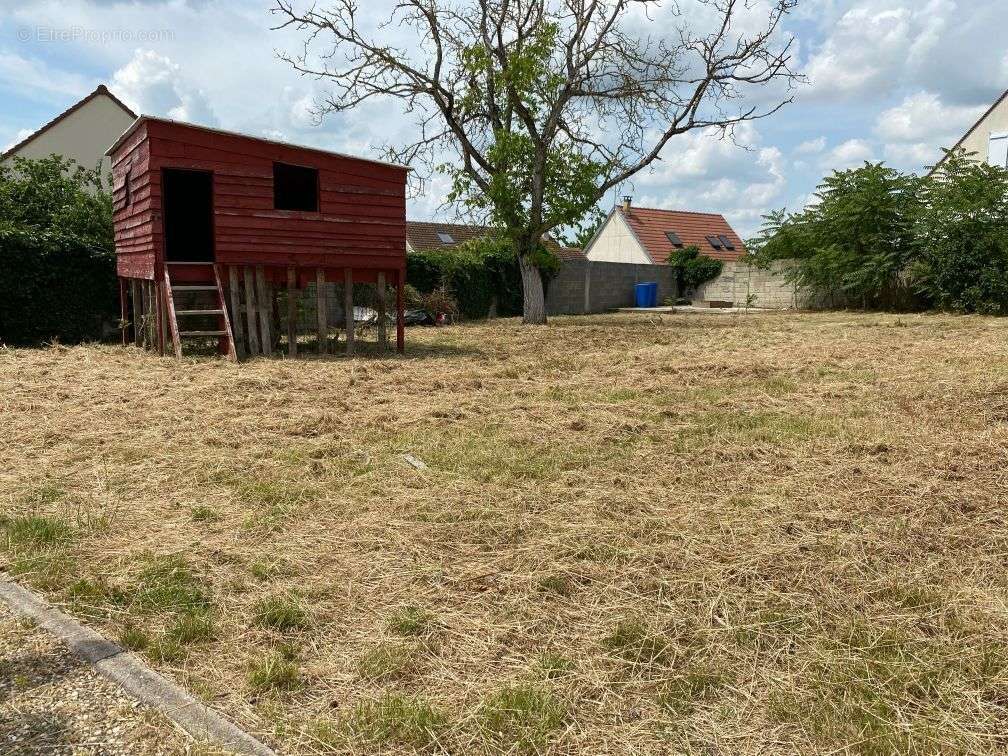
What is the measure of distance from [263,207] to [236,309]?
5.25 ft

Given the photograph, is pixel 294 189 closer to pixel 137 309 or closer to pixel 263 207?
pixel 137 309

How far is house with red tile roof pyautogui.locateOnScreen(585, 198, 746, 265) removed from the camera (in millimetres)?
36938

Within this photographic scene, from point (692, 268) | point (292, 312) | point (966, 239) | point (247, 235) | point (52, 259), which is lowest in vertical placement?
point (292, 312)

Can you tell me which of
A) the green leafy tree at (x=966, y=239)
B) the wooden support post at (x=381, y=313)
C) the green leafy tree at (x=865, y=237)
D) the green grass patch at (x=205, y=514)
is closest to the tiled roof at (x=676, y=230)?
the green leafy tree at (x=865, y=237)

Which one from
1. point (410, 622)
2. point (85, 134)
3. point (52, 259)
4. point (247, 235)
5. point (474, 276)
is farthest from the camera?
point (85, 134)

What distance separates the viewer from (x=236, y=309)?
1142cm

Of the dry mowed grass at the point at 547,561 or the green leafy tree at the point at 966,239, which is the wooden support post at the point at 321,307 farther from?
the green leafy tree at the point at 966,239

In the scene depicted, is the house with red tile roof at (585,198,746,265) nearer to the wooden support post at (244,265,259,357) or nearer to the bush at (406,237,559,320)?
the bush at (406,237,559,320)

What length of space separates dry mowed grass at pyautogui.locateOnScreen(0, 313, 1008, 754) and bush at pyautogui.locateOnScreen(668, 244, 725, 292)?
23219mm

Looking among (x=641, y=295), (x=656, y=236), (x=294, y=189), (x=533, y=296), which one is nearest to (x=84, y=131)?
(x=294, y=189)

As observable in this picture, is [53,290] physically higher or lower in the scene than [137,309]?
higher

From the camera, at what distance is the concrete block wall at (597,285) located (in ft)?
82.8

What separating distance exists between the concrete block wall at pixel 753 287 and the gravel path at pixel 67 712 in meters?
26.7

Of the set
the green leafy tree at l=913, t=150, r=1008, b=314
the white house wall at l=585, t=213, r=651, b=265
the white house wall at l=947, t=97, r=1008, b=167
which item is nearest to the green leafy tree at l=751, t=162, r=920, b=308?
the green leafy tree at l=913, t=150, r=1008, b=314
